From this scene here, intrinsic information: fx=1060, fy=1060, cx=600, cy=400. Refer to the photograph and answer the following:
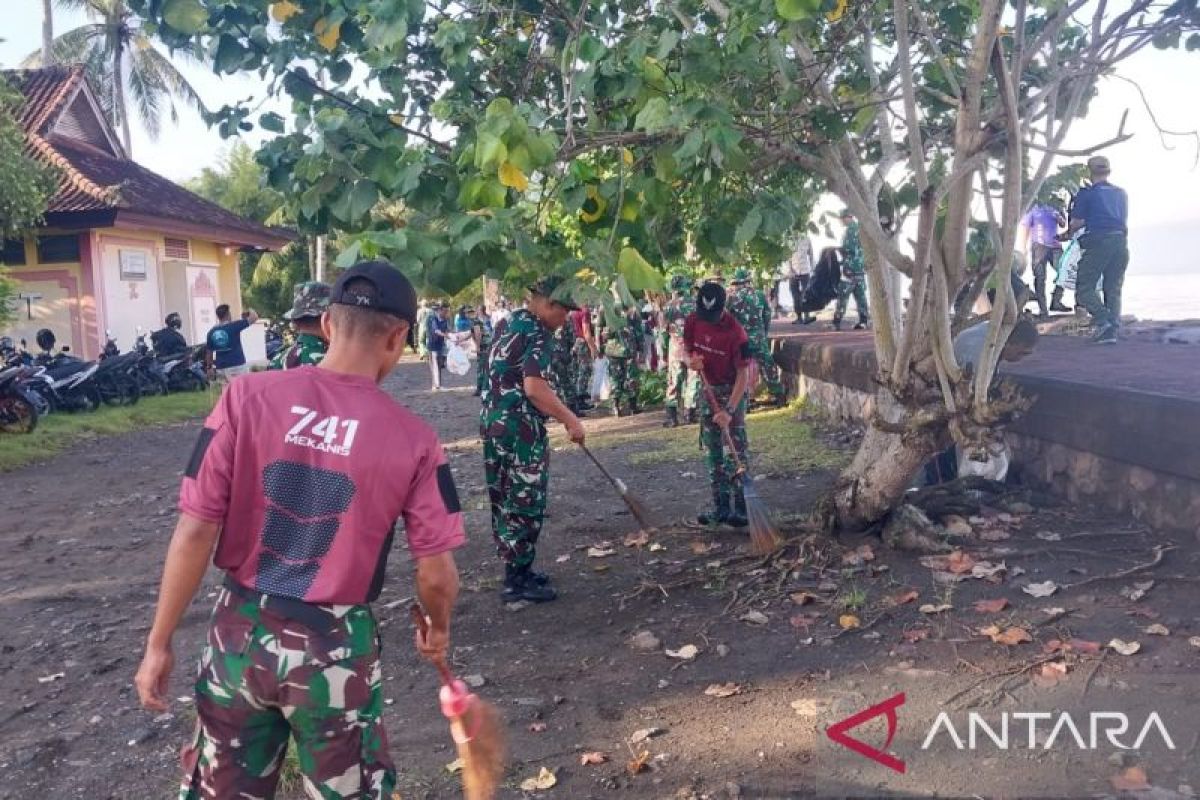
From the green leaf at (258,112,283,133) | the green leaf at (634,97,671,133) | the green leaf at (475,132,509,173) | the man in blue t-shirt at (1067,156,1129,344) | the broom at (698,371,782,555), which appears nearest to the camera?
the green leaf at (475,132,509,173)

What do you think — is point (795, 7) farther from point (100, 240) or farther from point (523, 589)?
point (100, 240)

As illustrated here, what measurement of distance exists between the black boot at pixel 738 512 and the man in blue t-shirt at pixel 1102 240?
432 cm

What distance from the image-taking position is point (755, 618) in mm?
5145

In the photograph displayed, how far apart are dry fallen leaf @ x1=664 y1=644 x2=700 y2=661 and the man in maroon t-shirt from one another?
84.7 inches

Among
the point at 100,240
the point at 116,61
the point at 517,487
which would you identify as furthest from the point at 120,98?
the point at 517,487

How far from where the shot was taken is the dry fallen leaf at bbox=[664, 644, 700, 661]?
188 inches

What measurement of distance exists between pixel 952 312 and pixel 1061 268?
746cm

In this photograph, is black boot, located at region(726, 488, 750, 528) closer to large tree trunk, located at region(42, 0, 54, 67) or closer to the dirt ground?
the dirt ground

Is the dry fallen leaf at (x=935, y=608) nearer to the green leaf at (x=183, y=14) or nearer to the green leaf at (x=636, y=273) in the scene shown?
the green leaf at (x=636, y=273)

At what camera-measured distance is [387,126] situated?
449 centimetres

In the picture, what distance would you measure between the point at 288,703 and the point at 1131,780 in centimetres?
262

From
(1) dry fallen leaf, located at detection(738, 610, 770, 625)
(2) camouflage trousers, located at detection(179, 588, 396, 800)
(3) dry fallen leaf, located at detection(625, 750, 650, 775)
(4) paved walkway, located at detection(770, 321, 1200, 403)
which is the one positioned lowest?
(3) dry fallen leaf, located at detection(625, 750, 650, 775)

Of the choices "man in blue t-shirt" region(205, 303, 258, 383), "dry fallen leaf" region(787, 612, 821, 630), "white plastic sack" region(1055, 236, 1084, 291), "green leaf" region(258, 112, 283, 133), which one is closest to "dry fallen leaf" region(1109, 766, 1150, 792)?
"dry fallen leaf" region(787, 612, 821, 630)

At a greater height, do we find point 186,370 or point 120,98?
point 120,98
